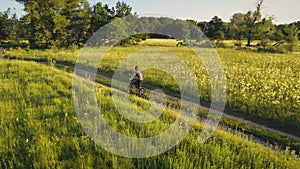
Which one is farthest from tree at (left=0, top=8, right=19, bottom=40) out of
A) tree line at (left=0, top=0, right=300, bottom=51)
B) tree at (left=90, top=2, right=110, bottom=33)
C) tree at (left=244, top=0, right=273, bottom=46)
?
tree at (left=244, top=0, right=273, bottom=46)

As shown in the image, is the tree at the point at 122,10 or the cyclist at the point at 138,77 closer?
the cyclist at the point at 138,77

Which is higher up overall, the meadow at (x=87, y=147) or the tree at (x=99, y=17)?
the tree at (x=99, y=17)

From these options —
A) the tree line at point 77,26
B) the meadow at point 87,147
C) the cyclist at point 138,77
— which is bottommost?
the meadow at point 87,147

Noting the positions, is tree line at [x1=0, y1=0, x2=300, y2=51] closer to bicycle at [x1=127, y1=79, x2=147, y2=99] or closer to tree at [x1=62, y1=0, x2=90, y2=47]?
tree at [x1=62, y1=0, x2=90, y2=47]

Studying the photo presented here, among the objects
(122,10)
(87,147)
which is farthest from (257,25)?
(87,147)

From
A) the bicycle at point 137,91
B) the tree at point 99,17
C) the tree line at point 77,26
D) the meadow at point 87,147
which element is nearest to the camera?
the meadow at point 87,147

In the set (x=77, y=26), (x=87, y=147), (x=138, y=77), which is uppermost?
(x=77, y=26)

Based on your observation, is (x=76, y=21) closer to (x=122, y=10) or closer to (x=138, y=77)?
(x=122, y=10)

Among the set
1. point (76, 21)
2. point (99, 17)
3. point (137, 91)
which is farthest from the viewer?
point (99, 17)

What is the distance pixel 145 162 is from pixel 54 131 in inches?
112

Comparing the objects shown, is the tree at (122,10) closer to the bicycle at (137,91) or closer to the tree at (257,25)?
the tree at (257,25)

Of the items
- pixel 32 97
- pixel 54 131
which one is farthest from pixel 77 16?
pixel 54 131

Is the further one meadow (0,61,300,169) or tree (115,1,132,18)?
tree (115,1,132,18)

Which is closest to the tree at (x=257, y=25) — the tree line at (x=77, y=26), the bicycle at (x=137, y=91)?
the tree line at (x=77, y=26)
